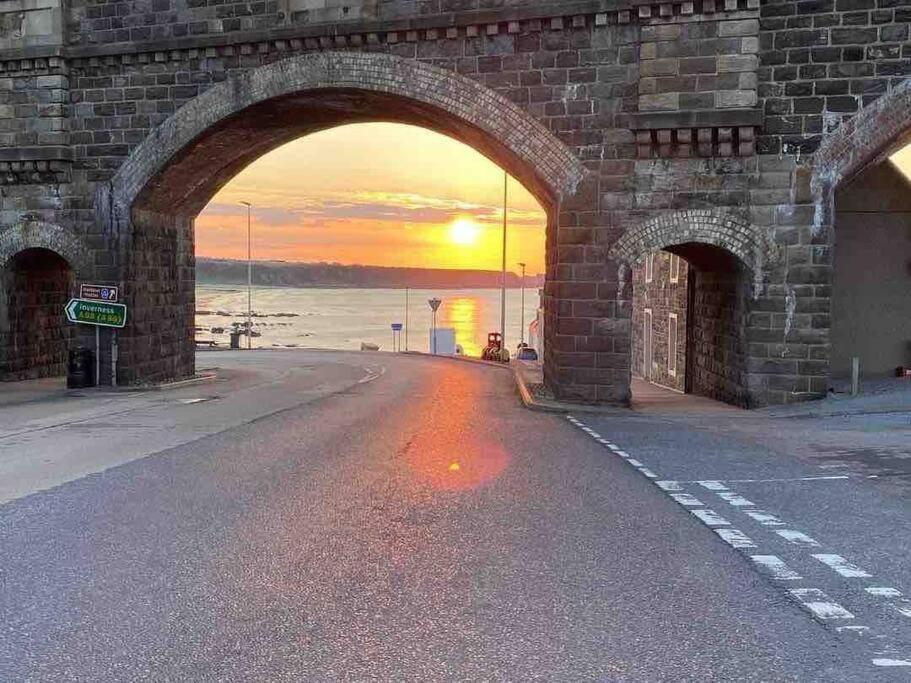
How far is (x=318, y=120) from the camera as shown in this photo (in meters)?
19.5

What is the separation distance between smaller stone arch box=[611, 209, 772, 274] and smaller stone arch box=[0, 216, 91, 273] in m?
12.7

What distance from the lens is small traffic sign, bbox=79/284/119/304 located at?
59.7 feet

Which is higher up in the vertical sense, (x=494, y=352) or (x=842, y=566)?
(x=842, y=566)

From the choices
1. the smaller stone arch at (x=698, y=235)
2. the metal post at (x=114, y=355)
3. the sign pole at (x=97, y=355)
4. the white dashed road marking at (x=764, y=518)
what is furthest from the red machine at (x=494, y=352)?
the white dashed road marking at (x=764, y=518)

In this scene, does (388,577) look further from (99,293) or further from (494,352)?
(494,352)

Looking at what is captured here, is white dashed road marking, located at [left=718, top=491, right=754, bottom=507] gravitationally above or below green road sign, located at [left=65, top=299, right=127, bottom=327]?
below

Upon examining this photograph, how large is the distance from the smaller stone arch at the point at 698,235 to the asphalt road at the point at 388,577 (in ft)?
19.6

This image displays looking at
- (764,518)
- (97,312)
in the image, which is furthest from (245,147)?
(764,518)

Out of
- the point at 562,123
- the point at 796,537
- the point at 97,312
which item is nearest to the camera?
the point at 796,537

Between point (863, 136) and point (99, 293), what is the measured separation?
1647 centimetres

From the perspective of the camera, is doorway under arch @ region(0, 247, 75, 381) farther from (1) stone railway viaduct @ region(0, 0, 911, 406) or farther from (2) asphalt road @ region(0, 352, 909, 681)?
(2) asphalt road @ region(0, 352, 909, 681)

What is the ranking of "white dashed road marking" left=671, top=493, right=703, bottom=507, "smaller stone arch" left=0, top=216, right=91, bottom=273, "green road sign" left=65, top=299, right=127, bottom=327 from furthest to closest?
"smaller stone arch" left=0, top=216, right=91, bottom=273, "green road sign" left=65, top=299, right=127, bottom=327, "white dashed road marking" left=671, top=493, right=703, bottom=507

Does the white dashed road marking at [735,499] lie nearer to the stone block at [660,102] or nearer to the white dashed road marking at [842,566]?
the white dashed road marking at [842,566]

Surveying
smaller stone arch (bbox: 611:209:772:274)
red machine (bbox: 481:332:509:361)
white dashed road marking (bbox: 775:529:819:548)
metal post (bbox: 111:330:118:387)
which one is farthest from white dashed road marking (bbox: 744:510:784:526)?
red machine (bbox: 481:332:509:361)
